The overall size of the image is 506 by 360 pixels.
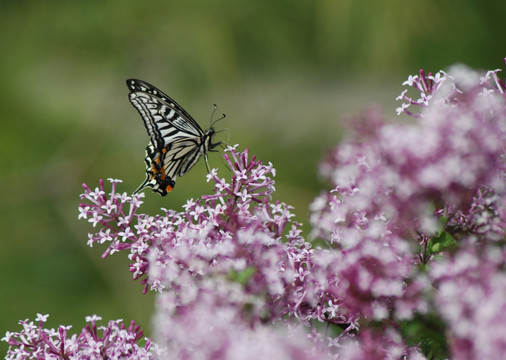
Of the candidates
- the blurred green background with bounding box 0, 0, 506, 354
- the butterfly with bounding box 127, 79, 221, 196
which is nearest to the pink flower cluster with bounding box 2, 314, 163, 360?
the butterfly with bounding box 127, 79, 221, 196

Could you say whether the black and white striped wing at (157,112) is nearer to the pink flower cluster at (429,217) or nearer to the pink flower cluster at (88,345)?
the pink flower cluster at (88,345)

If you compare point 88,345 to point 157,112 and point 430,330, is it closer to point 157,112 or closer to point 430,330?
point 430,330

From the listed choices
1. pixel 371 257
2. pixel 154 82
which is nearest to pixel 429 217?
pixel 371 257

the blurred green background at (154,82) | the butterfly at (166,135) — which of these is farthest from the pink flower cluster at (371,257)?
the blurred green background at (154,82)

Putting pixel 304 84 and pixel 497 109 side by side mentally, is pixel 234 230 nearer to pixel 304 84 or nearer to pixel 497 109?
pixel 497 109

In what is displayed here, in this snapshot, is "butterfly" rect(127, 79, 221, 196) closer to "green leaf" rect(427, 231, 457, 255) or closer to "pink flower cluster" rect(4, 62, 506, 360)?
"pink flower cluster" rect(4, 62, 506, 360)

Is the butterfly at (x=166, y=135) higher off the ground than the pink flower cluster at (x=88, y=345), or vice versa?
the butterfly at (x=166, y=135)
